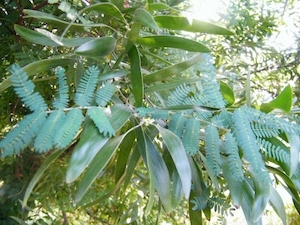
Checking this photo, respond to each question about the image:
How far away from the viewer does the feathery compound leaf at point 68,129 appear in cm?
26

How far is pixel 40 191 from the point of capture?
66cm

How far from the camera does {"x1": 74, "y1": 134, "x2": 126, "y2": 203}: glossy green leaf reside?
0.93ft

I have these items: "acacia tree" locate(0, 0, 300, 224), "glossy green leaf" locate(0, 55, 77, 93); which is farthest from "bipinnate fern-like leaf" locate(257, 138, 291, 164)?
"glossy green leaf" locate(0, 55, 77, 93)

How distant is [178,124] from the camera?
34cm

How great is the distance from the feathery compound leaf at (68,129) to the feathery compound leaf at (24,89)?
0.07 ft

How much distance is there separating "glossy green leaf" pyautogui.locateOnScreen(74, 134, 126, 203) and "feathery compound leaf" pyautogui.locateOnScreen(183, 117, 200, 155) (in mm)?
64

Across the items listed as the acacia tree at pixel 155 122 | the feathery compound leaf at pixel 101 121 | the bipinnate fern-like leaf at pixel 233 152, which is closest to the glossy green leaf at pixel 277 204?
the acacia tree at pixel 155 122

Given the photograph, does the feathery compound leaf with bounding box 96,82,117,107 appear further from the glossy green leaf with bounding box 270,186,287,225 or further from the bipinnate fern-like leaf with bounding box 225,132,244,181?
the glossy green leaf with bounding box 270,186,287,225

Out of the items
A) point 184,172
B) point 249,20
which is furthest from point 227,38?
point 184,172

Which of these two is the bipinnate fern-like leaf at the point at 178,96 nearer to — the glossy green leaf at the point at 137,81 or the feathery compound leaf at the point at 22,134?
the glossy green leaf at the point at 137,81

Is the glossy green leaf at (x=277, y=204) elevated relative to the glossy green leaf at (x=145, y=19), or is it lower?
lower

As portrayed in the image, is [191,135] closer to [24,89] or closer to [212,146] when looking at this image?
[212,146]

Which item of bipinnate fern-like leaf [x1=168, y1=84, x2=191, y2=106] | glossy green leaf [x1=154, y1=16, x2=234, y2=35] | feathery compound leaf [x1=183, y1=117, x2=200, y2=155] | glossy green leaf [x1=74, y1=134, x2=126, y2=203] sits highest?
glossy green leaf [x1=154, y1=16, x2=234, y2=35]

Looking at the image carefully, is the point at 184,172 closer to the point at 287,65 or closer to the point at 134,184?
the point at 134,184
